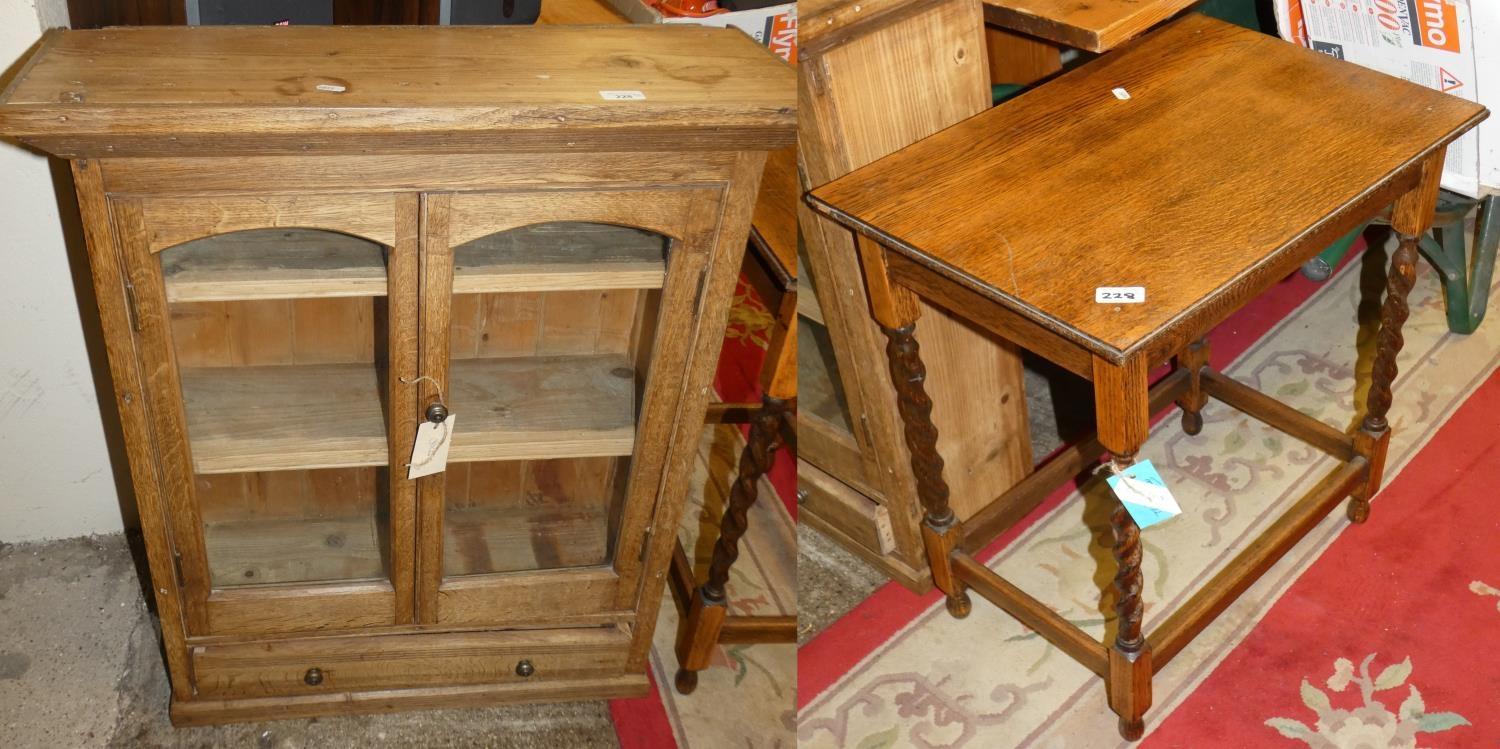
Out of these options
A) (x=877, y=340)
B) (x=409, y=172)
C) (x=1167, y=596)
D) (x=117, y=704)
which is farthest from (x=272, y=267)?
(x=1167, y=596)

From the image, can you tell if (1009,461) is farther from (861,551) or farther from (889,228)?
(889,228)

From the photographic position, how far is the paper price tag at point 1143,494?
1.52 meters

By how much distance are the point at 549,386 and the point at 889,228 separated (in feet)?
1.79

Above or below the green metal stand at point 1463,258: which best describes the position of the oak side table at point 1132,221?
above

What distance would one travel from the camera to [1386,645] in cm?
195

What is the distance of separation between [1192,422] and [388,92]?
1621 millimetres

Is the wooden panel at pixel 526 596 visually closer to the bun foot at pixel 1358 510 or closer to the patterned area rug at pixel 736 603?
the patterned area rug at pixel 736 603

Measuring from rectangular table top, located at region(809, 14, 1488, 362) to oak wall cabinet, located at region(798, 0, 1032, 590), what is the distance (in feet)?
0.19

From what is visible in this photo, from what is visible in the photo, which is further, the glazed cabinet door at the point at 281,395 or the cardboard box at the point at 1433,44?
the cardboard box at the point at 1433,44

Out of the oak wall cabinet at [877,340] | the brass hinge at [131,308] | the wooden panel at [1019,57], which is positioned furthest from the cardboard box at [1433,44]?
the brass hinge at [131,308]

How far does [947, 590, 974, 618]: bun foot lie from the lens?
6.56 feet

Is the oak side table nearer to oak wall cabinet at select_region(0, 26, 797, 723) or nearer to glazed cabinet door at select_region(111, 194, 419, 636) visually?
oak wall cabinet at select_region(0, 26, 797, 723)

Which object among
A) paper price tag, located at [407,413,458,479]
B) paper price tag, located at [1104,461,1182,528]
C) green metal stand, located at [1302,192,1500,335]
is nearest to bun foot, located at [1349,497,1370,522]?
green metal stand, located at [1302,192,1500,335]

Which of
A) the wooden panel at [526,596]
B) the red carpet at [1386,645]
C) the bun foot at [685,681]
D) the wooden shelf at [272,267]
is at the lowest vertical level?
the red carpet at [1386,645]
